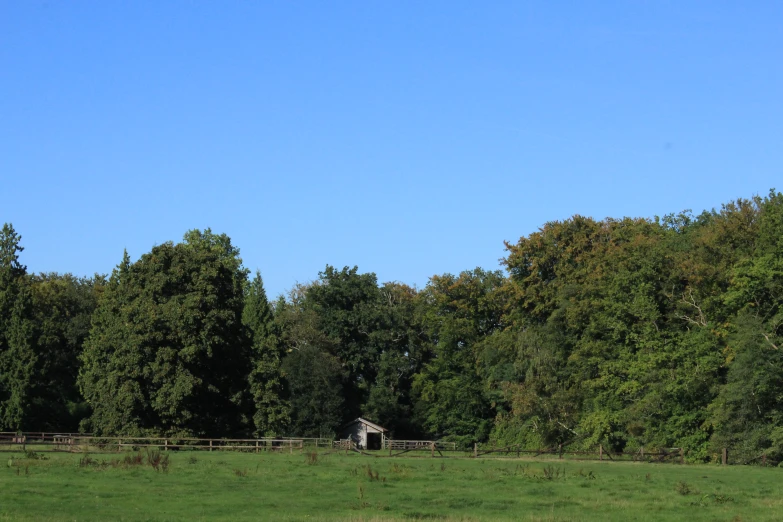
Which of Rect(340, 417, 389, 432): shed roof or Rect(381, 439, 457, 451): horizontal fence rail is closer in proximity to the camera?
Rect(381, 439, 457, 451): horizontal fence rail

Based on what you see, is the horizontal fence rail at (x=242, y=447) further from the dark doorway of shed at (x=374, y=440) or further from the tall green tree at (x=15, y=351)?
the dark doorway of shed at (x=374, y=440)

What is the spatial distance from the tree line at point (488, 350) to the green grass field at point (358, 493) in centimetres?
1658

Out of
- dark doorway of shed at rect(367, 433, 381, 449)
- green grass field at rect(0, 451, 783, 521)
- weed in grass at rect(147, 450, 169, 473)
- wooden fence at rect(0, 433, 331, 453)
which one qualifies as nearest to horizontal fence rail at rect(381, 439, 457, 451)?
dark doorway of shed at rect(367, 433, 381, 449)

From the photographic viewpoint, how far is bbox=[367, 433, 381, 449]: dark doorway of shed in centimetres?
8607

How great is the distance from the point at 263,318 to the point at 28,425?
20088 millimetres

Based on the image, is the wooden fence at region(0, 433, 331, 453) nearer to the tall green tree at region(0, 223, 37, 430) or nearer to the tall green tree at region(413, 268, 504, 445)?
the tall green tree at region(0, 223, 37, 430)

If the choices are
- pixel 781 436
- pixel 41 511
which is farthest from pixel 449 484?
pixel 781 436

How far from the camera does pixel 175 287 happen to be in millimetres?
62719

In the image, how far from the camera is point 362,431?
86.1m

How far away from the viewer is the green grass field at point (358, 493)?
2341 centimetres

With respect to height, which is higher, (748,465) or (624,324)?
(624,324)

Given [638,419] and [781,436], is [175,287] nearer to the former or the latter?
[638,419]

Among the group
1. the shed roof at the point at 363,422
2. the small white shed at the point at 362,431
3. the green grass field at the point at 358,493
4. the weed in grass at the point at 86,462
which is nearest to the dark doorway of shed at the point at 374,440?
the small white shed at the point at 362,431

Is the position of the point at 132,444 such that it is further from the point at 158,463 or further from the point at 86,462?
the point at 158,463
